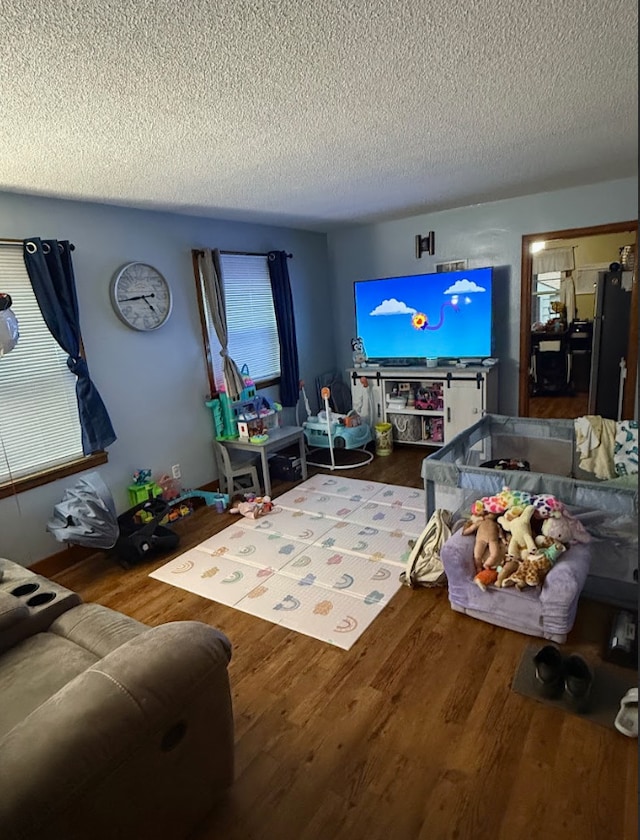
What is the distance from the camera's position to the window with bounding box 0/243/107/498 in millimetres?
2779

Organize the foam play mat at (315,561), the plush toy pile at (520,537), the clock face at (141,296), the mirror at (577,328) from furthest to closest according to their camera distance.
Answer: the mirror at (577,328), the clock face at (141,296), the foam play mat at (315,561), the plush toy pile at (520,537)

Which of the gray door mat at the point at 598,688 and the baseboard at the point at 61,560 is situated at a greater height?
the baseboard at the point at 61,560

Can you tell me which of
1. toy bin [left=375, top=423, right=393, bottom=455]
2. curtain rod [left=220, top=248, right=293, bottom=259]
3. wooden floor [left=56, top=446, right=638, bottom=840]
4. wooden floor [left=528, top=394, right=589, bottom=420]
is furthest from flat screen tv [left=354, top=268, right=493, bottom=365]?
wooden floor [left=56, top=446, right=638, bottom=840]

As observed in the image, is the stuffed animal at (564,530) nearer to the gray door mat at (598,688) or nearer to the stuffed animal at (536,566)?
the stuffed animal at (536,566)

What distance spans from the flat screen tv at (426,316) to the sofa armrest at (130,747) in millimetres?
3664

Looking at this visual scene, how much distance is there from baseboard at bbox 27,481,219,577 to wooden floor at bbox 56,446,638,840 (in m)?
1.23

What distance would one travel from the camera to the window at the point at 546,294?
7.45 meters

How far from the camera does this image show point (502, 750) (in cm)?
163

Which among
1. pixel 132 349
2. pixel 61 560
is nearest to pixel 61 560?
pixel 61 560

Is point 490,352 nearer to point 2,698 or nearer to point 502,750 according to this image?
point 502,750

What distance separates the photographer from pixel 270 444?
3877mm

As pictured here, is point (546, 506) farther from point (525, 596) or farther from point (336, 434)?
point (336, 434)

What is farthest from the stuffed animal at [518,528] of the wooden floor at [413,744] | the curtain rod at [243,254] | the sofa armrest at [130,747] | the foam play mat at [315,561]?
the curtain rod at [243,254]

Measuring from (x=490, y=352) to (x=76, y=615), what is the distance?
377 centimetres
